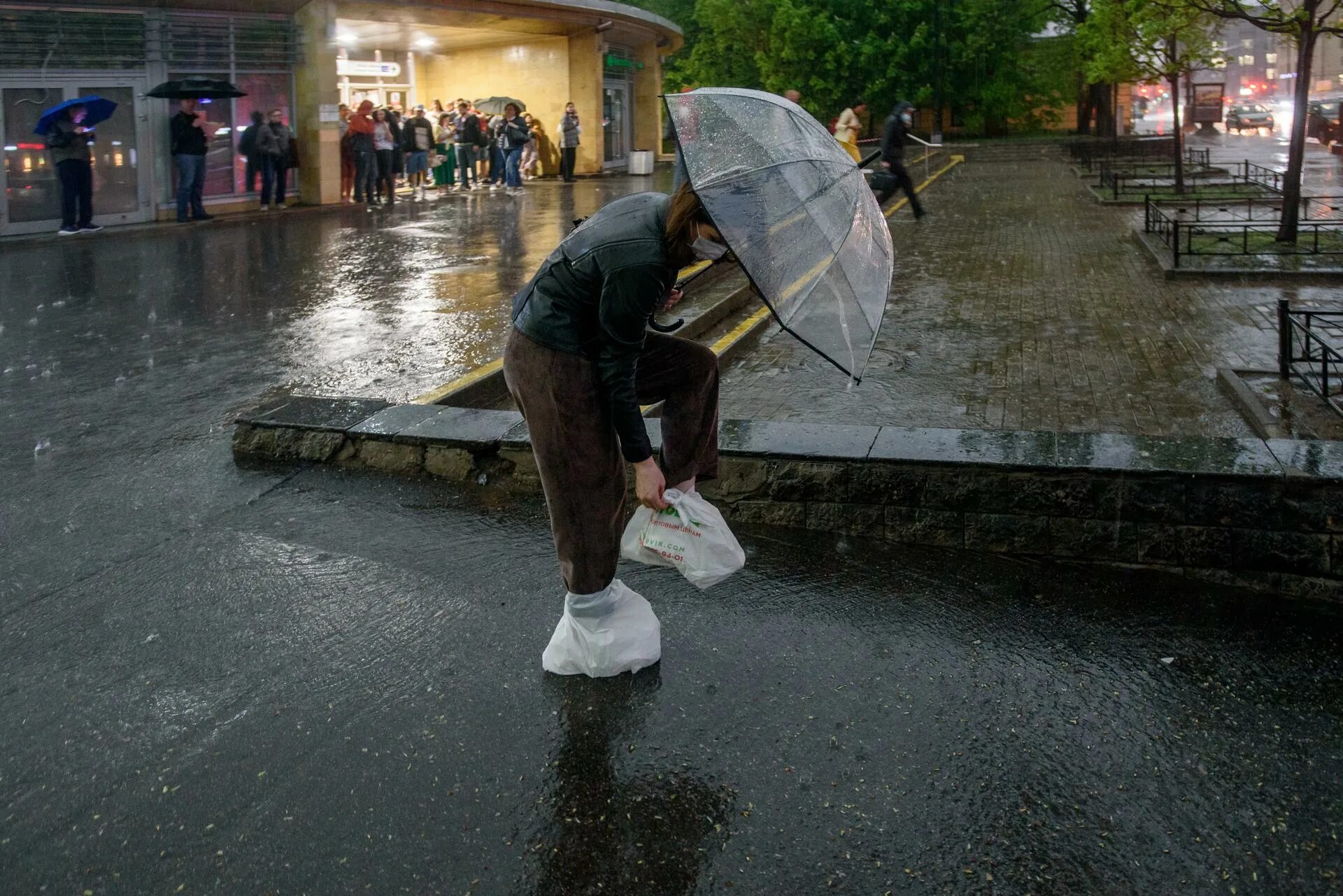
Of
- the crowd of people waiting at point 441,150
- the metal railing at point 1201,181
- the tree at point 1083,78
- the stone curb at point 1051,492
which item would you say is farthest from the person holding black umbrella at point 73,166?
→ the tree at point 1083,78

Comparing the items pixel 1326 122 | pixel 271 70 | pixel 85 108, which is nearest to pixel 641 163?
pixel 271 70

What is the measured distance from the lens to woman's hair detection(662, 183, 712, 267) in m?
3.29

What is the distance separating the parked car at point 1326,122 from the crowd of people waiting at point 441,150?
2699 centimetres

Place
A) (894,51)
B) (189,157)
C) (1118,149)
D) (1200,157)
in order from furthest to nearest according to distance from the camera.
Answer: (894,51)
(1118,149)
(1200,157)
(189,157)

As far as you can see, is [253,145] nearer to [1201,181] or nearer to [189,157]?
[189,157]

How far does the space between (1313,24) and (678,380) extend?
14399 mm

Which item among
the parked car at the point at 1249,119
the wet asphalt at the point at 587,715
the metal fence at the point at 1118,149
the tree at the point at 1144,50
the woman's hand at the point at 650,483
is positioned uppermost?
the parked car at the point at 1249,119

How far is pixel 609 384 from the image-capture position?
3.54 meters

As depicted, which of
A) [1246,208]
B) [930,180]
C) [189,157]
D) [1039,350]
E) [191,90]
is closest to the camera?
[1039,350]

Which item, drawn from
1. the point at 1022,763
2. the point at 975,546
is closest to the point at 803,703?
the point at 1022,763

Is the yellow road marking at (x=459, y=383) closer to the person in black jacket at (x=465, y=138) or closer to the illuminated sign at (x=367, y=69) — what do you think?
the person in black jacket at (x=465, y=138)

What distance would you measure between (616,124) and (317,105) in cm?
1352

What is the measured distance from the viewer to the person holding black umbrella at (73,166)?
17281 millimetres

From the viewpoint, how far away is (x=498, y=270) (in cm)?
1362
